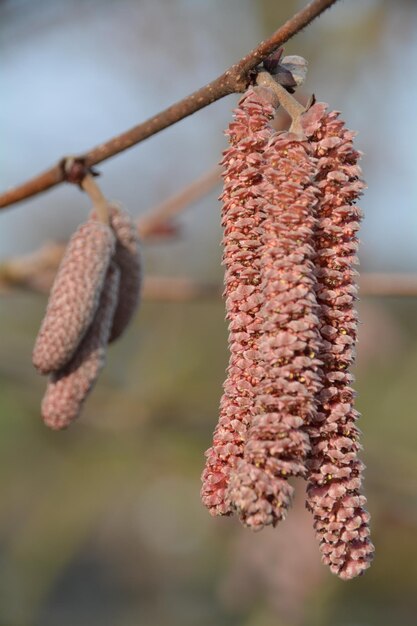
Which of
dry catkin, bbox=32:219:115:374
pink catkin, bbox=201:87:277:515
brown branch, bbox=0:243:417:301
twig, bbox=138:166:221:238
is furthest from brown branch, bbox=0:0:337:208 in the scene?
brown branch, bbox=0:243:417:301

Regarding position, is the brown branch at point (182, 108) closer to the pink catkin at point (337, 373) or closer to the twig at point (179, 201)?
the pink catkin at point (337, 373)

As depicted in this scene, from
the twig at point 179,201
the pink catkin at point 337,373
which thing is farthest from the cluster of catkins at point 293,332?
the twig at point 179,201

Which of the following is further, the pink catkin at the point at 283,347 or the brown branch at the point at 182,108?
the brown branch at the point at 182,108

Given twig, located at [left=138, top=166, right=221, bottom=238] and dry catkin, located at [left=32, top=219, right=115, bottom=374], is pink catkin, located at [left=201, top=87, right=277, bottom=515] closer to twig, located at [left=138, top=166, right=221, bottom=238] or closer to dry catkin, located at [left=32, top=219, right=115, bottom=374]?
dry catkin, located at [left=32, top=219, right=115, bottom=374]

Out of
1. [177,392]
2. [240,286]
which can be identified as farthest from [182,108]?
[177,392]

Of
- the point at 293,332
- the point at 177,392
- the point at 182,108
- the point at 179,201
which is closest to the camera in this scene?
the point at 293,332

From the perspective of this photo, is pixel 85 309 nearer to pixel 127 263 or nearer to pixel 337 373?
pixel 127 263

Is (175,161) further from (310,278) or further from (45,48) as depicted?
(310,278)

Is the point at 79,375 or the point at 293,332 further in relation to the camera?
the point at 79,375
